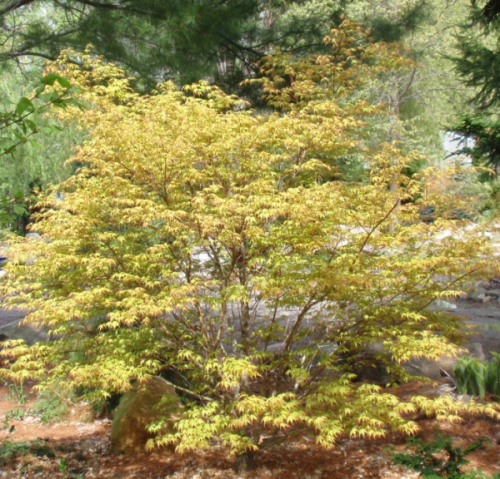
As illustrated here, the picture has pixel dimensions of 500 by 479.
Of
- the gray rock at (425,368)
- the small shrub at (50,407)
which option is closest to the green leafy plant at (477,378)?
the gray rock at (425,368)

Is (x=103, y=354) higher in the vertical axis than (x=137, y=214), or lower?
lower

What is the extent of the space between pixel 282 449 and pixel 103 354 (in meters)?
2.18

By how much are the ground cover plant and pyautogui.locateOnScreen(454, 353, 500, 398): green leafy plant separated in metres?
0.83

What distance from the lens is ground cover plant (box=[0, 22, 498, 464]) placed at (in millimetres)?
3715

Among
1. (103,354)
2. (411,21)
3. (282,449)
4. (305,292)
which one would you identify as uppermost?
(411,21)

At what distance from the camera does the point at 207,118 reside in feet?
14.7

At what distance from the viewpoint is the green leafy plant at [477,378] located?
5.03 metres

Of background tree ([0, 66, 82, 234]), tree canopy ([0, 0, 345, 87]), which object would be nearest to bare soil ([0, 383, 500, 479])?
background tree ([0, 66, 82, 234])

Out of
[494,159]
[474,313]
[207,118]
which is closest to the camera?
[207,118]

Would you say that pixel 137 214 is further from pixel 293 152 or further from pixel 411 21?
pixel 411 21

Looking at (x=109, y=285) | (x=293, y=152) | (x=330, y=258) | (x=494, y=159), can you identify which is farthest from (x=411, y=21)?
(x=109, y=285)

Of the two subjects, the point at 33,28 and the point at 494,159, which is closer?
the point at 494,159

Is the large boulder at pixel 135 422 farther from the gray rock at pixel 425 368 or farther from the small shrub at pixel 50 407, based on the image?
the gray rock at pixel 425 368

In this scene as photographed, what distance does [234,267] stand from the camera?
184 inches
